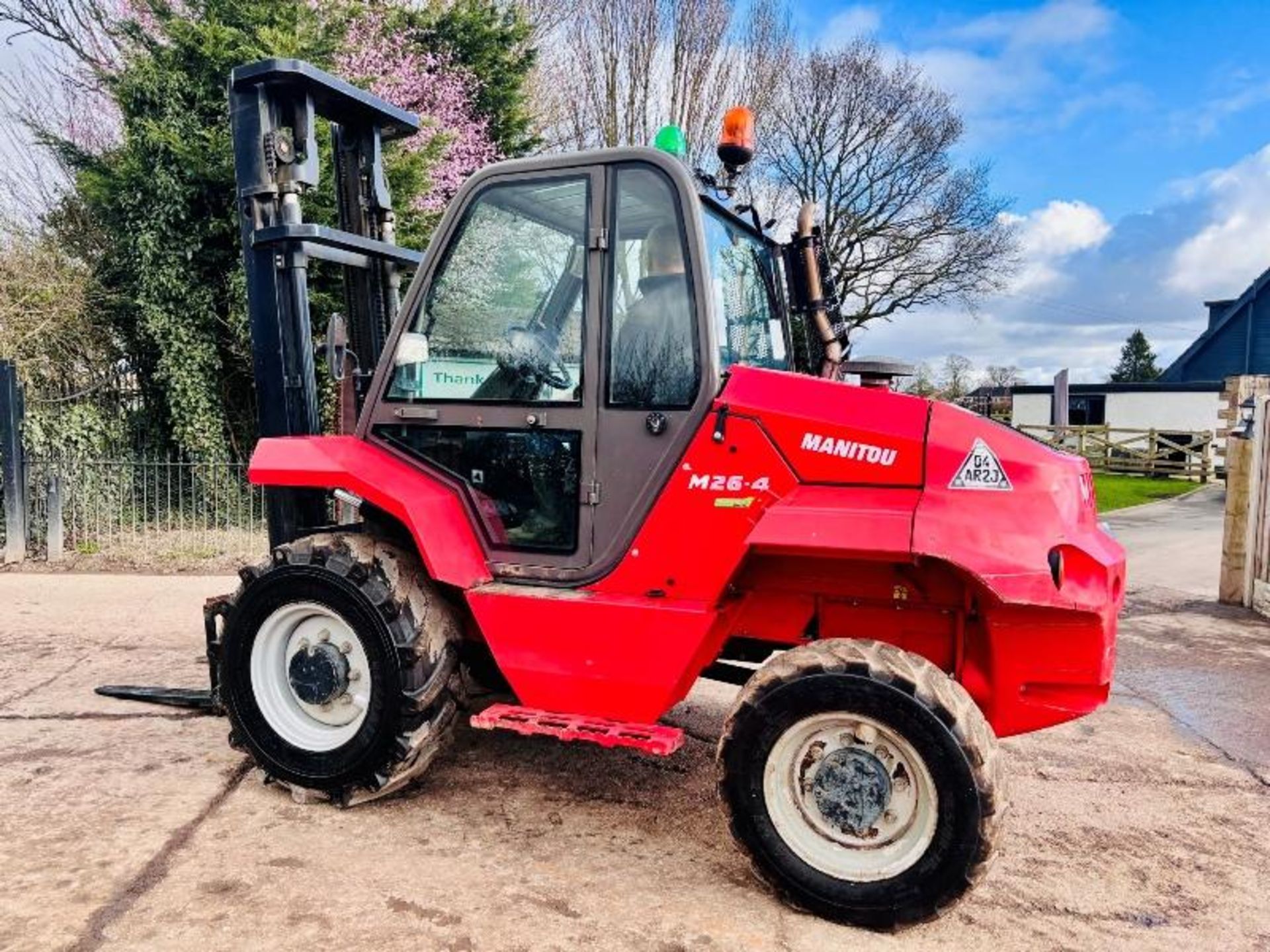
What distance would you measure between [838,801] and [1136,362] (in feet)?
182

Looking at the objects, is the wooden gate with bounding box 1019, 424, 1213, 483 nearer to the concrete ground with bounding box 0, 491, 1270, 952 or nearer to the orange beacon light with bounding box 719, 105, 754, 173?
the concrete ground with bounding box 0, 491, 1270, 952

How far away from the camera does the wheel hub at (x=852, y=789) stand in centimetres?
282

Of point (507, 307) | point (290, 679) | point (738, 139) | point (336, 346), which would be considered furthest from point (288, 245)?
point (738, 139)

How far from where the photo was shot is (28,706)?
4633 mm

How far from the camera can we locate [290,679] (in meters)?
3.61

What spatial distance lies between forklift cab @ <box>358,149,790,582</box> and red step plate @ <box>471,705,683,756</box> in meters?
0.50

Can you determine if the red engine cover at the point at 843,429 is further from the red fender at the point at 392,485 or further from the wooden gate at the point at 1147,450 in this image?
the wooden gate at the point at 1147,450

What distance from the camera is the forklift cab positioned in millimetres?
3186

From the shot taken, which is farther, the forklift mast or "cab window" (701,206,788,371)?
Result: the forklift mast

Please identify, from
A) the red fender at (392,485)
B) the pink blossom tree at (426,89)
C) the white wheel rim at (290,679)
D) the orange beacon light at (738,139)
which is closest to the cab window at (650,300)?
the orange beacon light at (738,139)

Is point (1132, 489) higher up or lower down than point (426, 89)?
lower down

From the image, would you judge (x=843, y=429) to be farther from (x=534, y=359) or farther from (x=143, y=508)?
(x=143, y=508)

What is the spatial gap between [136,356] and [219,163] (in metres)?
2.51

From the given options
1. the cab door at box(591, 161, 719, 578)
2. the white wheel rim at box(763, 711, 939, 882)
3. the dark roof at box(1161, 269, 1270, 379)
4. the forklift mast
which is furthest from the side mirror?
the dark roof at box(1161, 269, 1270, 379)
